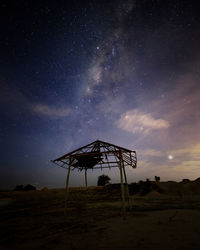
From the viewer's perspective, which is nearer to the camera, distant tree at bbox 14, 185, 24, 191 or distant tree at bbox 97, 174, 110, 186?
distant tree at bbox 14, 185, 24, 191

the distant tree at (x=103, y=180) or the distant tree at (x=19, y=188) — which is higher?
the distant tree at (x=103, y=180)

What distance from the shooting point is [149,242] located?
496 centimetres

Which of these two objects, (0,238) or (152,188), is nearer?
(0,238)

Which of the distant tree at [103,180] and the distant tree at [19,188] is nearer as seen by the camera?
the distant tree at [19,188]

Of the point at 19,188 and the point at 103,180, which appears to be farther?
the point at 103,180

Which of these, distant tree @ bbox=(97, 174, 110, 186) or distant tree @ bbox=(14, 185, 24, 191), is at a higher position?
distant tree @ bbox=(97, 174, 110, 186)

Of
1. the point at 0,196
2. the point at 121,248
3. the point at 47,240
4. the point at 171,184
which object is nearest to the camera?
the point at 121,248

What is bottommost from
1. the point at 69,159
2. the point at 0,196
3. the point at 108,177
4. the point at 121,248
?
the point at 121,248

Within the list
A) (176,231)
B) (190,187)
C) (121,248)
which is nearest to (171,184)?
(190,187)

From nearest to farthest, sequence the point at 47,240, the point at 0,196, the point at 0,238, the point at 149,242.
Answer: the point at 149,242
the point at 47,240
the point at 0,238
the point at 0,196

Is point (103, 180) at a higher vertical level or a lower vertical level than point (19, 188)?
higher

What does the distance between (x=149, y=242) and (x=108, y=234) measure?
1808mm

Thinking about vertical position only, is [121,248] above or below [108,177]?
below

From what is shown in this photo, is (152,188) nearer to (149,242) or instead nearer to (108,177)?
(108,177)
